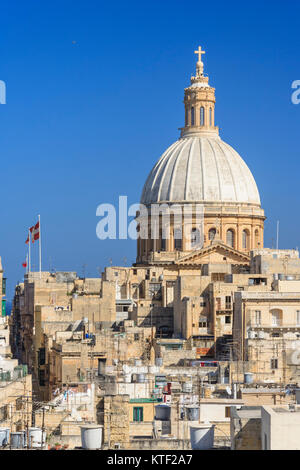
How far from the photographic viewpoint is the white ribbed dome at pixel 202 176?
262ft

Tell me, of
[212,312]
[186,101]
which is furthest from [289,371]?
[186,101]

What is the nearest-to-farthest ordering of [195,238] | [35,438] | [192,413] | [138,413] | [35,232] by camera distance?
[35,438] → [192,413] → [138,413] → [35,232] → [195,238]

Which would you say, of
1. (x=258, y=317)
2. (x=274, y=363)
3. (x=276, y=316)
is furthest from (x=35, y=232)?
(x=274, y=363)

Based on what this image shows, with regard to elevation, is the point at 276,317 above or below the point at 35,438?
above

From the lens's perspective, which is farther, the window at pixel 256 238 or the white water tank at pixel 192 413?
the window at pixel 256 238

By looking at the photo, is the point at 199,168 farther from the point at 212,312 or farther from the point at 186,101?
the point at 212,312

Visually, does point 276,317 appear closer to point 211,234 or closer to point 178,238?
point 178,238

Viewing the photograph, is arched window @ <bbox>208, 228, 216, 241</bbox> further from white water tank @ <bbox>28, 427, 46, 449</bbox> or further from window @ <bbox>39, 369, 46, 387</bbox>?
white water tank @ <bbox>28, 427, 46, 449</bbox>

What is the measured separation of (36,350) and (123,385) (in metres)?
20.3

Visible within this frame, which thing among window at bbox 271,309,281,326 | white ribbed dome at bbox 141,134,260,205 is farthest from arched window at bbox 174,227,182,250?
window at bbox 271,309,281,326

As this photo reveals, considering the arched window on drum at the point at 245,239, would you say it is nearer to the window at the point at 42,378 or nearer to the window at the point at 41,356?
the window at the point at 41,356

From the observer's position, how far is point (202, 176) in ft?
263

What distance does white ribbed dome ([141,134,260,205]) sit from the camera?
79.9 meters

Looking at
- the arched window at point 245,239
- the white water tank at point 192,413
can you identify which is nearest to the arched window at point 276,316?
the white water tank at point 192,413
